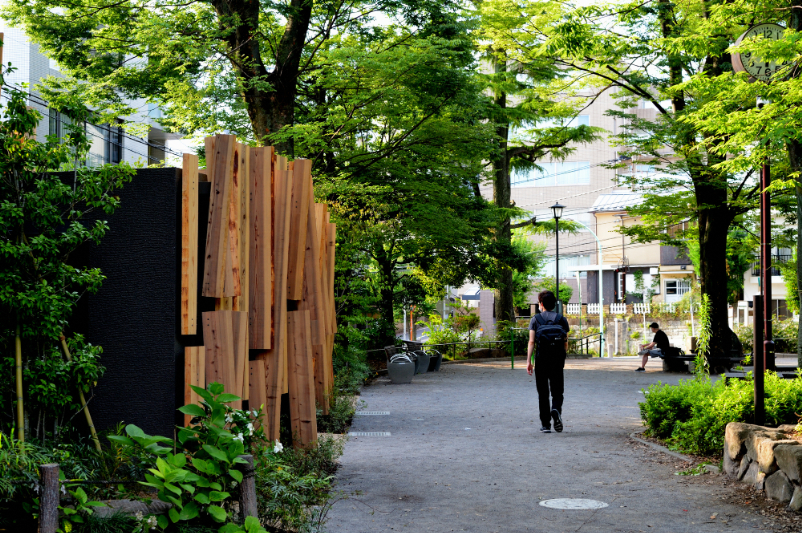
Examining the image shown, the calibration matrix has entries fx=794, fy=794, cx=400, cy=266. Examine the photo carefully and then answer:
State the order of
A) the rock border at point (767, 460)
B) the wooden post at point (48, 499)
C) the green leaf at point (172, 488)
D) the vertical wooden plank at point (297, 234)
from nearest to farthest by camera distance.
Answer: the wooden post at point (48, 499)
the green leaf at point (172, 488)
the rock border at point (767, 460)
the vertical wooden plank at point (297, 234)

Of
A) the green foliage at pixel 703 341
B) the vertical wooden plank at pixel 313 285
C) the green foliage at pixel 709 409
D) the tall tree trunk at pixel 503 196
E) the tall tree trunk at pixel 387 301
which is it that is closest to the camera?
the green foliage at pixel 709 409

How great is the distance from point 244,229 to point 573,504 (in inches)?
147

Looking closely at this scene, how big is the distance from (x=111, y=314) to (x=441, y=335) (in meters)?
23.6

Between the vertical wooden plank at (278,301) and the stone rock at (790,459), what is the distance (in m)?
4.49

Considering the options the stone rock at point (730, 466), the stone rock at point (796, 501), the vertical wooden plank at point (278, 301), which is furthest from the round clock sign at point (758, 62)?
the vertical wooden plank at point (278, 301)

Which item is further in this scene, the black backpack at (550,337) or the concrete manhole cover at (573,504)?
the black backpack at (550,337)

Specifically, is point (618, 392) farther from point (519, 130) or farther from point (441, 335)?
point (519, 130)

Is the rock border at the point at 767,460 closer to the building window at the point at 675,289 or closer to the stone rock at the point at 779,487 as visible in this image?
the stone rock at the point at 779,487

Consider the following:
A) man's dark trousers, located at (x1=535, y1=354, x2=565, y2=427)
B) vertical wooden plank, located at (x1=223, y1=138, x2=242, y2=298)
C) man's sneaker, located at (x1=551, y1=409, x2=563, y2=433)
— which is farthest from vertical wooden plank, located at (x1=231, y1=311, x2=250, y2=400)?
man's sneaker, located at (x1=551, y1=409, x2=563, y2=433)

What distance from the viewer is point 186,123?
1720 centimetres

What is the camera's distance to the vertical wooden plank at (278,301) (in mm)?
7844

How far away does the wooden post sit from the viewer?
12.9ft

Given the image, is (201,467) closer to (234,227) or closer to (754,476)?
(234,227)

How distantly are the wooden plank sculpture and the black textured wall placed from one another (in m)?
0.15
